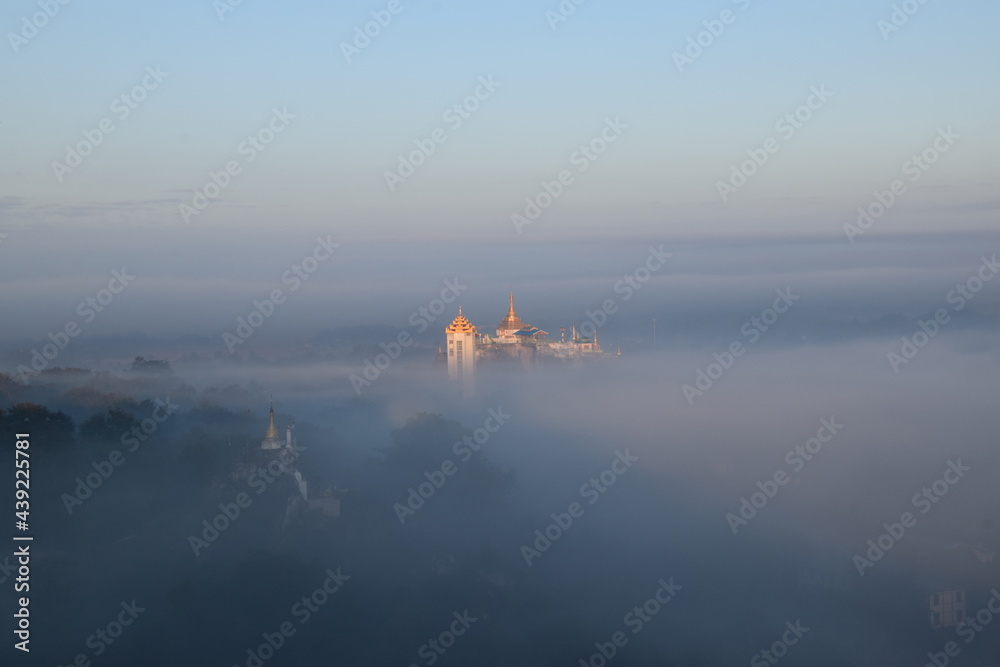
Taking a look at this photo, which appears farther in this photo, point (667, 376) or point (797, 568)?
point (667, 376)

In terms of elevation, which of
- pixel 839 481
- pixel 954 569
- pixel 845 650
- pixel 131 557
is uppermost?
pixel 839 481

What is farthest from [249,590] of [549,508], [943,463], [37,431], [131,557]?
[943,463]

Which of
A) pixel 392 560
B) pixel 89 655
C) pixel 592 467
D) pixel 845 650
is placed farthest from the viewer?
pixel 592 467

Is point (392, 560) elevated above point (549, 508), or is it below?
below

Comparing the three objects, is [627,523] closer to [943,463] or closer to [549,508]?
[549,508]

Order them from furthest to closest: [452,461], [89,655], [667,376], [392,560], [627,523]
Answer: [667,376] < [452,461] < [627,523] < [392,560] < [89,655]

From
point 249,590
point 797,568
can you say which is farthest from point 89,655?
point 797,568
